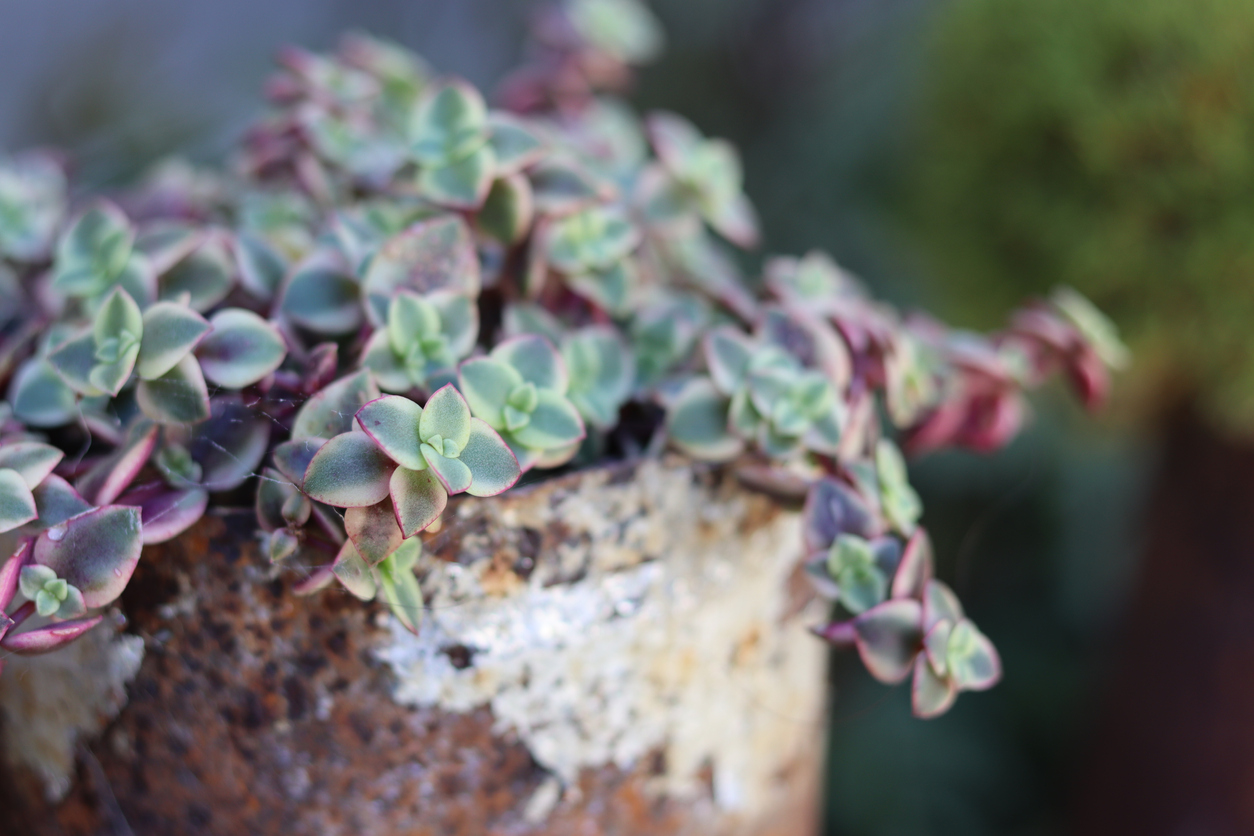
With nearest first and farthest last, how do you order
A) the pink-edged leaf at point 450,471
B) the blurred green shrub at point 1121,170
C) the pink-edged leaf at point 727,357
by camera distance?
1. the pink-edged leaf at point 450,471
2. the pink-edged leaf at point 727,357
3. the blurred green shrub at point 1121,170

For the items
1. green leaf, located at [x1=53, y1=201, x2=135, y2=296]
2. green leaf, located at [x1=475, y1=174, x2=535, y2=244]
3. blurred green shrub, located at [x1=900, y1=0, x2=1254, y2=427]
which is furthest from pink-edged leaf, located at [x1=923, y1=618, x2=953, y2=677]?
blurred green shrub, located at [x1=900, y1=0, x2=1254, y2=427]

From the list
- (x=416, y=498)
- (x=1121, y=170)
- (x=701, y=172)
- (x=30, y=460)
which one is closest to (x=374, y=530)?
(x=416, y=498)

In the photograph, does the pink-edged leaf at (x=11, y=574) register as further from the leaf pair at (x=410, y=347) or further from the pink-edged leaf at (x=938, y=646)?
the pink-edged leaf at (x=938, y=646)

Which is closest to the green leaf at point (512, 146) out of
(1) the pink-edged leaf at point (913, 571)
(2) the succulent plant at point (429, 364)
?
(2) the succulent plant at point (429, 364)

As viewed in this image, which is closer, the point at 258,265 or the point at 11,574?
the point at 11,574

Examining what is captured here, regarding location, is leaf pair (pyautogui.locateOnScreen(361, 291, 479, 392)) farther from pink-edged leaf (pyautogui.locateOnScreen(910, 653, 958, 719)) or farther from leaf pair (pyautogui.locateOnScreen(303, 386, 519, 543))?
pink-edged leaf (pyautogui.locateOnScreen(910, 653, 958, 719))

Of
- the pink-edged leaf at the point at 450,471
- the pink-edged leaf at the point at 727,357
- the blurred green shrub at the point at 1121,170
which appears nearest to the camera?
the pink-edged leaf at the point at 450,471

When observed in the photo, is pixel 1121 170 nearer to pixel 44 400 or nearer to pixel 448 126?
pixel 448 126
